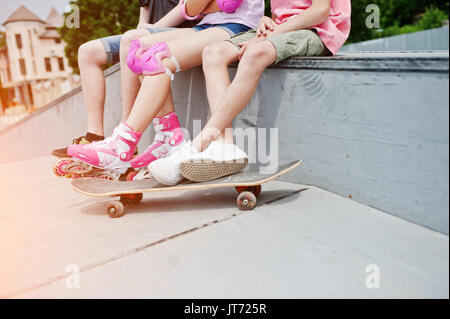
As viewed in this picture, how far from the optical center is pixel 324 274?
141 centimetres

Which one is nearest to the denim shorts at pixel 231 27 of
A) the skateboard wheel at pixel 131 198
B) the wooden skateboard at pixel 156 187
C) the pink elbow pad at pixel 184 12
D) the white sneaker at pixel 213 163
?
the pink elbow pad at pixel 184 12

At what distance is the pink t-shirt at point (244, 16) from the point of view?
8.55 feet

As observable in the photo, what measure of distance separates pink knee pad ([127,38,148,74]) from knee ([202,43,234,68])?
1.25 ft

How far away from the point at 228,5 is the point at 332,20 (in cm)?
68

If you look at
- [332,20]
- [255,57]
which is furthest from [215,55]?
[332,20]

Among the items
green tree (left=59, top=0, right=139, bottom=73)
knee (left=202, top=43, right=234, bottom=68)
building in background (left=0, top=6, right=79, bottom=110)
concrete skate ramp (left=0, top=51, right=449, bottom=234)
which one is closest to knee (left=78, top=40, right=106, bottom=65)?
knee (left=202, top=43, right=234, bottom=68)

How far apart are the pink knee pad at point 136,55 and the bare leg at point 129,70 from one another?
185 mm

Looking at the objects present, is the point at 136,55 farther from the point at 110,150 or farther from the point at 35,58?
the point at 35,58

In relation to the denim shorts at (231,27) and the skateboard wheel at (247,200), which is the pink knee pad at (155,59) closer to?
→ the denim shorts at (231,27)

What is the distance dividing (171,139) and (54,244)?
3.24 feet

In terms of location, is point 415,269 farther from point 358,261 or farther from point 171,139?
point 171,139

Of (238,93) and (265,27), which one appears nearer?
(238,93)

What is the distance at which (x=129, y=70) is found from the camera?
2.55m

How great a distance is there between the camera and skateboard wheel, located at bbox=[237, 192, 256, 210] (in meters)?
2.04
